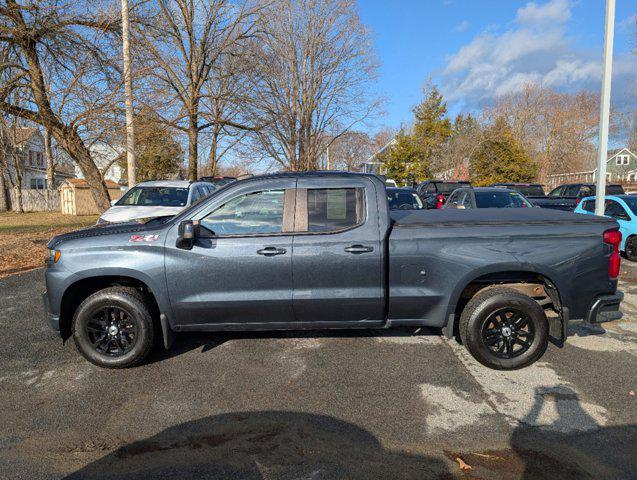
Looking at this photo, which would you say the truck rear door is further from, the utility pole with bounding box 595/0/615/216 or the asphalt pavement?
the utility pole with bounding box 595/0/615/216

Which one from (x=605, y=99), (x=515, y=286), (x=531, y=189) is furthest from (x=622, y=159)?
(x=515, y=286)

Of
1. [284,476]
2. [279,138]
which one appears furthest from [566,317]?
[279,138]

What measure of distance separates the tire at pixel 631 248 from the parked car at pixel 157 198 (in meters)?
9.74

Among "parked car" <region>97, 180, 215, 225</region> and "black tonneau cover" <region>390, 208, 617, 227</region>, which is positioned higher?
"parked car" <region>97, 180, 215, 225</region>

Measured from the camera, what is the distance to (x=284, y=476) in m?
2.70

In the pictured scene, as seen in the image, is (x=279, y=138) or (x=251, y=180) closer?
(x=251, y=180)

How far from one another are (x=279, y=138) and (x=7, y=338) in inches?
966


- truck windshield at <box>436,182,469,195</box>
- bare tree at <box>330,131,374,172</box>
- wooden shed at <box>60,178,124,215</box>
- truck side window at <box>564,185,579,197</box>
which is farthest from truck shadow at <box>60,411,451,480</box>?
bare tree at <box>330,131,374,172</box>

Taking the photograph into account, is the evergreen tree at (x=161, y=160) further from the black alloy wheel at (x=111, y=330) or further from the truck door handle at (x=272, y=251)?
the truck door handle at (x=272, y=251)

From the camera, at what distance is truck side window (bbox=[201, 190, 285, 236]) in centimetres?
416

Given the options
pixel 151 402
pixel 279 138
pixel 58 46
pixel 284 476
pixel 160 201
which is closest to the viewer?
pixel 284 476

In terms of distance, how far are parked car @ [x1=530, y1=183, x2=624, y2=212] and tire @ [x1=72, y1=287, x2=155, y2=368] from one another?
43.0ft

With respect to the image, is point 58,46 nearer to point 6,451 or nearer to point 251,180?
point 251,180

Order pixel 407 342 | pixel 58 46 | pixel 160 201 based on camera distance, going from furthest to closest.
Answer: pixel 58 46, pixel 160 201, pixel 407 342
